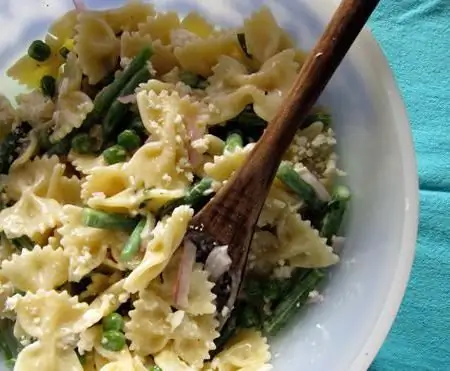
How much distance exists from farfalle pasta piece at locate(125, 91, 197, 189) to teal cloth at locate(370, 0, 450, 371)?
508 millimetres

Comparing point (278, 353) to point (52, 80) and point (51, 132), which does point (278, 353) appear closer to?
point (51, 132)

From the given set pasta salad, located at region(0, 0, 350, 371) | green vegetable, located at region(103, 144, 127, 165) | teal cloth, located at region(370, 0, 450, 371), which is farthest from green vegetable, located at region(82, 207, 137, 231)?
teal cloth, located at region(370, 0, 450, 371)

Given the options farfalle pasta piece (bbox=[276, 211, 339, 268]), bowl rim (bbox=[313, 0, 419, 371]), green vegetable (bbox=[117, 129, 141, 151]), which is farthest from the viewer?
green vegetable (bbox=[117, 129, 141, 151])

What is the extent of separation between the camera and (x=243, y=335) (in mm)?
1501

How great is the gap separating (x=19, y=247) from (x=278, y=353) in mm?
525

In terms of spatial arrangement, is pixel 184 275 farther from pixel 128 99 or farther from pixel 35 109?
pixel 35 109

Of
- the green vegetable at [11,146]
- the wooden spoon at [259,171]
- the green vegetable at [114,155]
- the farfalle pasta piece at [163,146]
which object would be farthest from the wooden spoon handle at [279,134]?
the green vegetable at [11,146]

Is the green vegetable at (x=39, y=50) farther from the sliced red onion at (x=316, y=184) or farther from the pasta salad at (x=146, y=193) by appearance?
the sliced red onion at (x=316, y=184)

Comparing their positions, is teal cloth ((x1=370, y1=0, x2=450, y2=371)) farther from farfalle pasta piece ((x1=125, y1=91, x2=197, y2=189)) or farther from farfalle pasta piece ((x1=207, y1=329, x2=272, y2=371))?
farfalle pasta piece ((x1=125, y1=91, x2=197, y2=189))

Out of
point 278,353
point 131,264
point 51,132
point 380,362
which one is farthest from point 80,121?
point 380,362

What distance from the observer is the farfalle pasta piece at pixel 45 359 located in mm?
1405

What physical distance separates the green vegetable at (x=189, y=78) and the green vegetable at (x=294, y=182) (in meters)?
0.28

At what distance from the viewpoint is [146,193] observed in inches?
58.1

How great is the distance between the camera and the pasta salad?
4.70 ft
